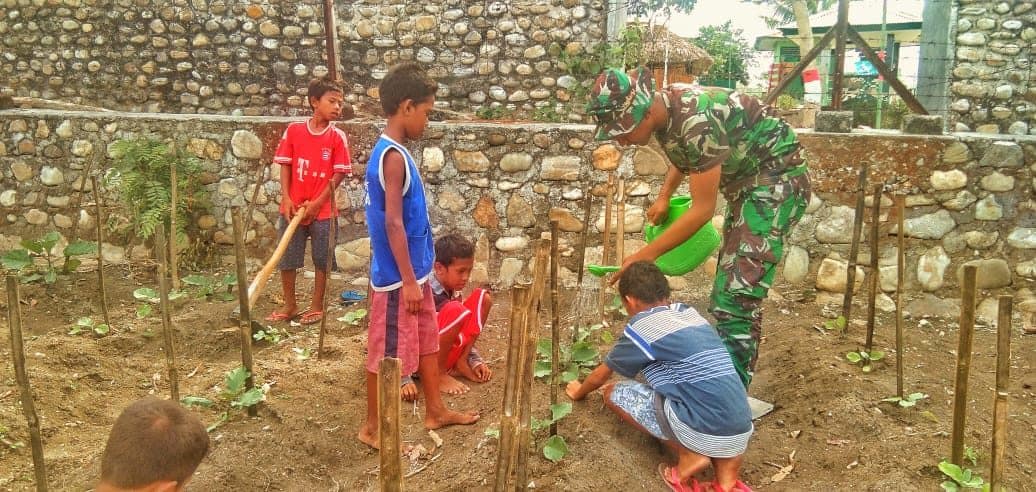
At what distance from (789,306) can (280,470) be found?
329 centimetres

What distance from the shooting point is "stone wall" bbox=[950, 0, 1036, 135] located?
628 centimetres

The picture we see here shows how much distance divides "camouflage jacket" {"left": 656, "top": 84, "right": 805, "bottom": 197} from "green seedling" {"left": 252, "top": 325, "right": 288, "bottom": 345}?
99.2 inches

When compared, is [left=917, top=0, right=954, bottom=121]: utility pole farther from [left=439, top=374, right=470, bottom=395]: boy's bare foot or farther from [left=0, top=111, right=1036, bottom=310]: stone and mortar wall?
[left=439, top=374, right=470, bottom=395]: boy's bare foot

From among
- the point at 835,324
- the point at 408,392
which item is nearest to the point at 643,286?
the point at 408,392

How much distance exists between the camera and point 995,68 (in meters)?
6.38

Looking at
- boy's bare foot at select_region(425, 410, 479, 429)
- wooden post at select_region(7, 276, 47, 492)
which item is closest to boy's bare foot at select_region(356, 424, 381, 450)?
boy's bare foot at select_region(425, 410, 479, 429)

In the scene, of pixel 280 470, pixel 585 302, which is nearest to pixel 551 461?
pixel 280 470

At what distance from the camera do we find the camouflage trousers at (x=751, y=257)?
112 inches

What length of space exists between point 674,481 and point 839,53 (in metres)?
3.29

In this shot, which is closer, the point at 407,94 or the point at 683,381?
the point at 683,381

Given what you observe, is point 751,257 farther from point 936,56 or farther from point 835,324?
point 936,56

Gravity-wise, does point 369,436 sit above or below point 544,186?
below

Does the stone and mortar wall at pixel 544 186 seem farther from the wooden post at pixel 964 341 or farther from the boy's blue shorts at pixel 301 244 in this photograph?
the wooden post at pixel 964 341

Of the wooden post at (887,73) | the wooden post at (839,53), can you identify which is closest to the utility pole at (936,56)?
the wooden post at (887,73)
